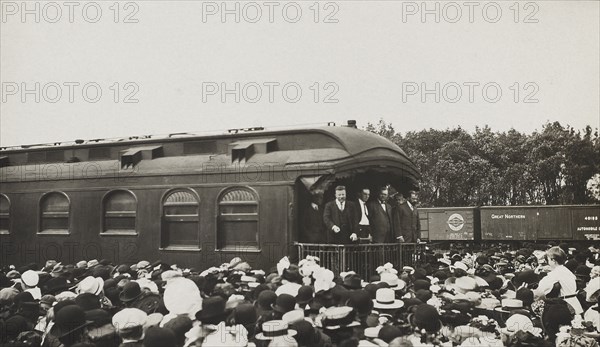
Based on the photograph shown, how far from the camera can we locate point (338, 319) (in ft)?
16.6

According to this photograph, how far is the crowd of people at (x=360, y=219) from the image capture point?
9844 millimetres

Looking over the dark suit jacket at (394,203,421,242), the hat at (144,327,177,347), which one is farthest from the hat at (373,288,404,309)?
the dark suit jacket at (394,203,421,242)

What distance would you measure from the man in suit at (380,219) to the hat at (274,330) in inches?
237

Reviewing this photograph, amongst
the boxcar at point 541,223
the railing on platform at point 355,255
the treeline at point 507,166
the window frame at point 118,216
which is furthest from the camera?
the treeline at point 507,166

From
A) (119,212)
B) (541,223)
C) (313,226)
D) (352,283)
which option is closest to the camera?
(352,283)

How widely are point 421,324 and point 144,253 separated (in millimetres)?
7515

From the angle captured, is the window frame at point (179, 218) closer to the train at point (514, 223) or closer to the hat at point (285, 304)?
the hat at point (285, 304)

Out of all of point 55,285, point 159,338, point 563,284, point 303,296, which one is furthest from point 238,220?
point 159,338

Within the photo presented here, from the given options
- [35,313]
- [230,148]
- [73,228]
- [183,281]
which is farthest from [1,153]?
[183,281]

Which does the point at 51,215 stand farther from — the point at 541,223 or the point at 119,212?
the point at 541,223

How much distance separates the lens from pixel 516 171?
119 ft

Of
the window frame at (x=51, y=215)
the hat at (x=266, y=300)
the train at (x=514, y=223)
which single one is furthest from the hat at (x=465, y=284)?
the train at (x=514, y=223)

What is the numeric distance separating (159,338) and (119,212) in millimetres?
7836

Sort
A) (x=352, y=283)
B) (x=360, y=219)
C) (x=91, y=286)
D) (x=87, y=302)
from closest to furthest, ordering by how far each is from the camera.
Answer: (x=87, y=302), (x=91, y=286), (x=352, y=283), (x=360, y=219)
